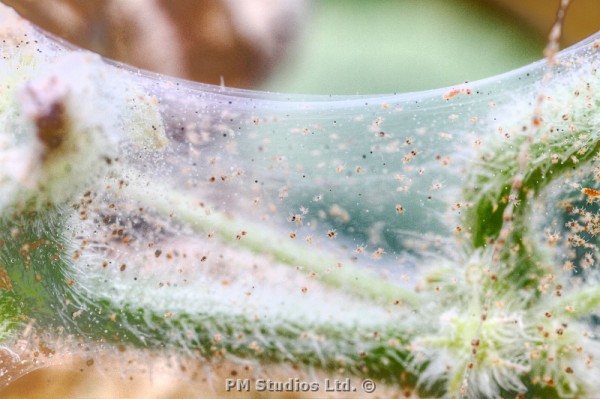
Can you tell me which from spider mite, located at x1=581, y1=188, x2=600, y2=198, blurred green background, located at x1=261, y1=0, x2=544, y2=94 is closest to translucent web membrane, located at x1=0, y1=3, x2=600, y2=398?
spider mite, located at x1=581, y1=188, x2=600, y2=198

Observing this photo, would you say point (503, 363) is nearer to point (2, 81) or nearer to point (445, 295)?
point (445, 295)

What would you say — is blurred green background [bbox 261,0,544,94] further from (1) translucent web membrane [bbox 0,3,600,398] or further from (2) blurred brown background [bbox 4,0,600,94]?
(1) translucent web membrane [bbox 0,3,600,398]

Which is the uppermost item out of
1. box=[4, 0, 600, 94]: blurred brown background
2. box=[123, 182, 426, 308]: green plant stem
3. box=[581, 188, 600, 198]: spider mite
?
box=[4, 0, 600, 94]: blurred brown background

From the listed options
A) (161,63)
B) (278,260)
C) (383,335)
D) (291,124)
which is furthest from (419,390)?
(161,63)

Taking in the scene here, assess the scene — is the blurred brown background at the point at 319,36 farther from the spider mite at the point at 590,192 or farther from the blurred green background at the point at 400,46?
the spider mite at the point at 590,192

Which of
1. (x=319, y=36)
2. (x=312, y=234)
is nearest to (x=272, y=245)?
(x=312, y=234)

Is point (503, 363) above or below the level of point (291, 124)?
below
